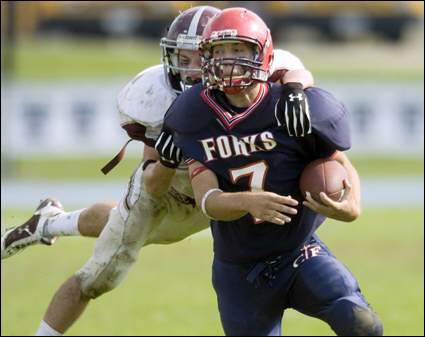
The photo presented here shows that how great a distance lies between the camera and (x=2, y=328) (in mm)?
6438

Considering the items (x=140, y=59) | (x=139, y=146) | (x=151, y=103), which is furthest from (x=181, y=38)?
(x=140, y=59)

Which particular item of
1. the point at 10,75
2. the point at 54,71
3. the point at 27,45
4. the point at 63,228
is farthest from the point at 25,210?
the point at 27,45

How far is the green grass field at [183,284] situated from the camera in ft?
21.7

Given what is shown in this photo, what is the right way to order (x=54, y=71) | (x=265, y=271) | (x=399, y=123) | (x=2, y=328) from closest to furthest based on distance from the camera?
(x=265, y=271), (x=2, y=328), (x=399, y=123), (x=54, y=71)

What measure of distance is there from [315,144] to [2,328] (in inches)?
115

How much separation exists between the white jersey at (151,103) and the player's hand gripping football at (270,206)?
106cm

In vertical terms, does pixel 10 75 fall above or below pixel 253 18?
below

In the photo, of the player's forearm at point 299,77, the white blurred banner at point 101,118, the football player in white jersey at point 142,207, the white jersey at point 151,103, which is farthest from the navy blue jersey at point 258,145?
the white blurred banner at point 101,118

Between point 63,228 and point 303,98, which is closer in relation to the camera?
point 303,98

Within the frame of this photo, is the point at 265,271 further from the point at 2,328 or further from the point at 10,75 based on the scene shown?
the point at 10,75

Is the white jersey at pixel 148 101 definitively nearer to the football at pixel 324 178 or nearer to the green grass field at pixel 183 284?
the football at pixel 324 178

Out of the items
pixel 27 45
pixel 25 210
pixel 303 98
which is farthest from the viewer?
pixel 27 45

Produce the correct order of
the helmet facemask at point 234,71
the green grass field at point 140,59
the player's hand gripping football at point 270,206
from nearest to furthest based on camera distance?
the player's hand gripping football at point 270,206 → the helmet facemask at point 234,71 → the green grass field at point 140,59

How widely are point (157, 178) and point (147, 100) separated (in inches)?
14.7
